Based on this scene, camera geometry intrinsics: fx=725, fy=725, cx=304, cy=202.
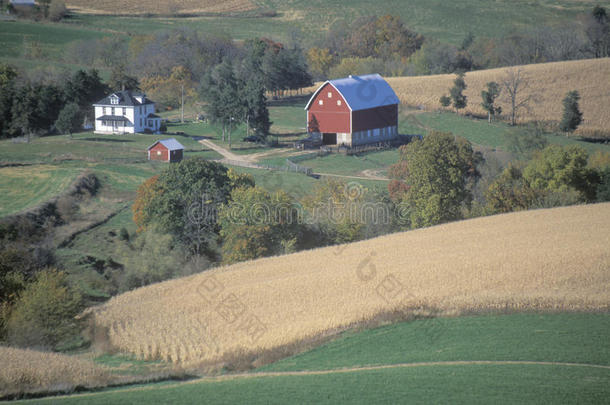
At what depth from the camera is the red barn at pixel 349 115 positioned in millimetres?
71250

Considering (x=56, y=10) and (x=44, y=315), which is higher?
(x=56, y=10)

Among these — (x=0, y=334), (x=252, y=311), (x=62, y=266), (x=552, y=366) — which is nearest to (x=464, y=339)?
(x=552, y=366)

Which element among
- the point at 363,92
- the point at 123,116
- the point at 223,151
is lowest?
the point at 223,151

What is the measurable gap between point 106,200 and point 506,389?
134 ft

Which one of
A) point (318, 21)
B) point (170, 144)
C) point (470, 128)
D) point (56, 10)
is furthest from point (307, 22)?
point (170, 144)

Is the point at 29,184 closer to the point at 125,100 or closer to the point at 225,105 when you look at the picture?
the point at 125,100

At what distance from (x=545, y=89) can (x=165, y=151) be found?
45649mm

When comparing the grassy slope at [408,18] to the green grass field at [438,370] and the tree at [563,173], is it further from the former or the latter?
the green grass field at [438,370]

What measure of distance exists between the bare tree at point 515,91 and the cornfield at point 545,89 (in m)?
0.39

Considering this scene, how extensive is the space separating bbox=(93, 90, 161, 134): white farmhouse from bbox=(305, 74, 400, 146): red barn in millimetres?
17122

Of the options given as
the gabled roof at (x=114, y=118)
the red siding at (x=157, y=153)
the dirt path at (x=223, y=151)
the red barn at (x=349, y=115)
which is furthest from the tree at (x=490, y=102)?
the gabled roof at (x=114, y=118)

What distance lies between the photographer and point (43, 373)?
70.4 feet

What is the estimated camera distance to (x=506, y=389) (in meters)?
18.1

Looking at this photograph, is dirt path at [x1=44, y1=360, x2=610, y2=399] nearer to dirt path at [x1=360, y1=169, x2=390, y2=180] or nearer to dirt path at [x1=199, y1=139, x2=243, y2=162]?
dirt path at [x1=360, y1=169, x2=390, y2=180]
